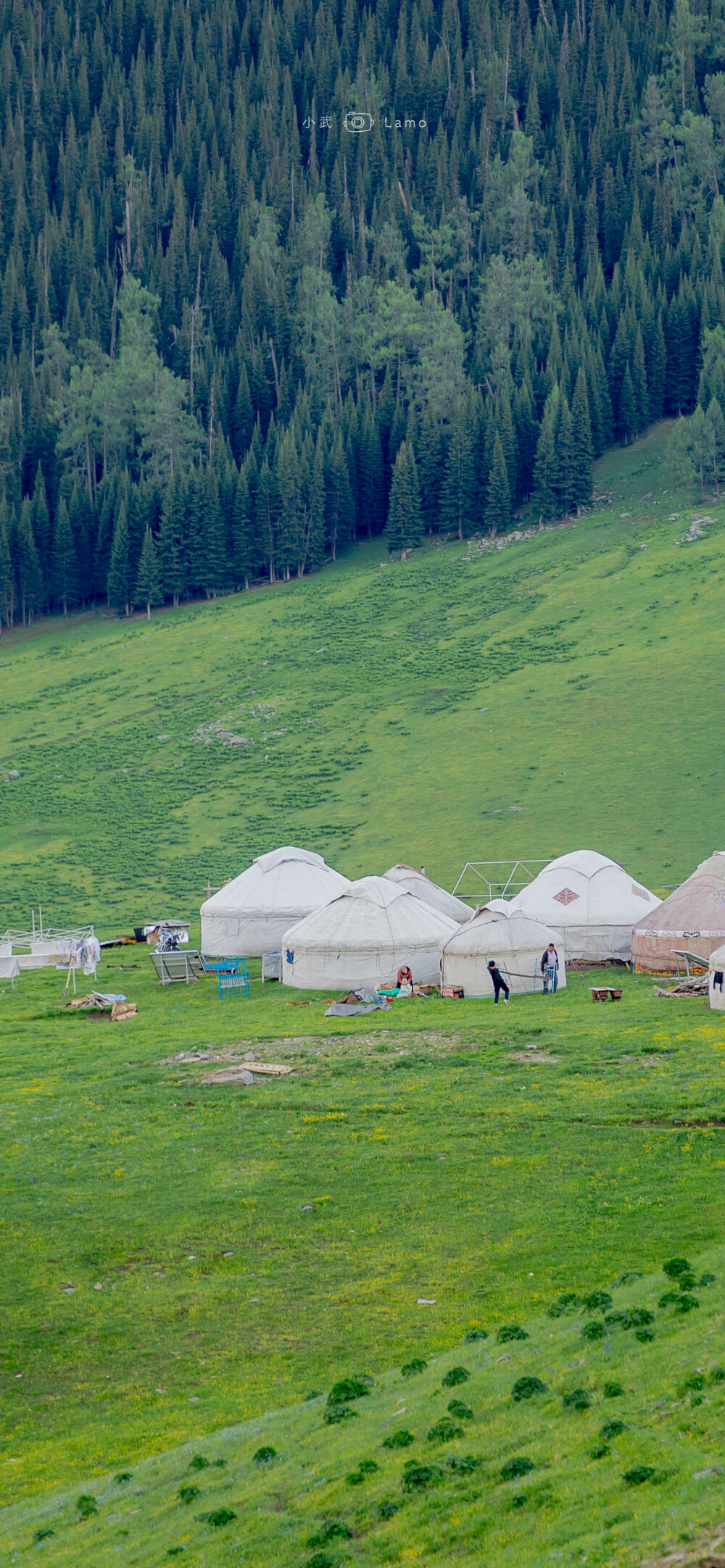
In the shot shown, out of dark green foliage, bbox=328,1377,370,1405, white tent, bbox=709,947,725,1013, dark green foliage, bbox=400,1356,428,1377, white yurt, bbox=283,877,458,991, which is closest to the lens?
dark green foliage, bbox=328,1377,370,1405

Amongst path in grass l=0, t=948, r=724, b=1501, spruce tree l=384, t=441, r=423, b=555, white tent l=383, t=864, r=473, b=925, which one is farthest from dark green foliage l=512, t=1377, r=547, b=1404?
spruce tree l=384, t=441, r=423, b=555

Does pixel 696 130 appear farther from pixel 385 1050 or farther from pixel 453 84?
pixel 385 1050

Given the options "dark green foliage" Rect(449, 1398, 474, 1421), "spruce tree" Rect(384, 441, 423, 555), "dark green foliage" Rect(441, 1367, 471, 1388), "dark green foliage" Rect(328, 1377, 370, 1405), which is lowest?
"dark green foliage" Rect(328, 1377, 370, 1405)

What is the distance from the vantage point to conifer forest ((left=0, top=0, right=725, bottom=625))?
128 m

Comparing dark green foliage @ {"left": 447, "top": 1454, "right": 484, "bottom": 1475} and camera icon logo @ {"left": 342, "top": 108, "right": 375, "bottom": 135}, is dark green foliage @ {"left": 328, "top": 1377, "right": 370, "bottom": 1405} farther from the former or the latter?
camera icon logo @ {"left": 342, "top": 108, "right": 375, "bottom": 135}

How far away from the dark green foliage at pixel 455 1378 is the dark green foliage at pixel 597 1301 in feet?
7.15

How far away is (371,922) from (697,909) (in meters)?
9.91

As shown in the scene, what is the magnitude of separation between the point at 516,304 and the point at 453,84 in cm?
5877

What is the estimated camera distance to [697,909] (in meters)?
44.7

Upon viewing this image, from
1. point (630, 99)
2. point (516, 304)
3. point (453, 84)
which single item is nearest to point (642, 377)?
point (516, 304)

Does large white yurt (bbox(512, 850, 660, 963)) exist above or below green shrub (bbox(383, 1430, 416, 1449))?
below

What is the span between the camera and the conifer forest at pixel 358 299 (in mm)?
128000

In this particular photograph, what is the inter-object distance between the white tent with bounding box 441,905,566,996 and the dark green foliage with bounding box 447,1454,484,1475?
28522 millimetres

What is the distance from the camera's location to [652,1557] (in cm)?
1102
